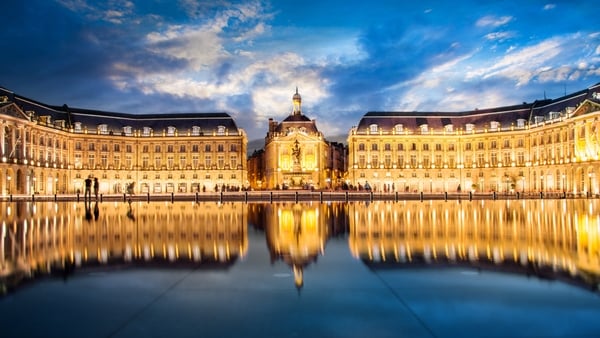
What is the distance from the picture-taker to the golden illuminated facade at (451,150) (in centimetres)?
9381

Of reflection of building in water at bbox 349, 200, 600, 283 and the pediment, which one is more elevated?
the pediment

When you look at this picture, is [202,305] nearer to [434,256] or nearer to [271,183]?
[434,256]

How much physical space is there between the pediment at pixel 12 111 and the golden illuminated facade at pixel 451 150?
185ft

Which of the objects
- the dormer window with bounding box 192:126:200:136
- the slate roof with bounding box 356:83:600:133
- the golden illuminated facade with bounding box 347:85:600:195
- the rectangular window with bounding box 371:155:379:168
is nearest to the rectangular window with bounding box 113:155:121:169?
the dormer window with bounding box 192:126:200:136

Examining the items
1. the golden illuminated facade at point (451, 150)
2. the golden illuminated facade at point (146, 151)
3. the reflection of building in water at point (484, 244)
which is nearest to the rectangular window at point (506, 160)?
the golden illuminated facade at point (451, 150)

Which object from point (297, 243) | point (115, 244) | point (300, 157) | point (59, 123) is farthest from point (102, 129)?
point (297, 243)

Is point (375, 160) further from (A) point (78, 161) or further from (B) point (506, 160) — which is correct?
(A) point (78, 161)

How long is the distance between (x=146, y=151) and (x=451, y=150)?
61.4 m

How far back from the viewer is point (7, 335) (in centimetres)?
588

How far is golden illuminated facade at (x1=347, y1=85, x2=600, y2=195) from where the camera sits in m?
93.8

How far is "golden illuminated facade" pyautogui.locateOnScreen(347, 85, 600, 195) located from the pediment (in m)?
56.5

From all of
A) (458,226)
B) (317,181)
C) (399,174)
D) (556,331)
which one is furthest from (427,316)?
(399,174)

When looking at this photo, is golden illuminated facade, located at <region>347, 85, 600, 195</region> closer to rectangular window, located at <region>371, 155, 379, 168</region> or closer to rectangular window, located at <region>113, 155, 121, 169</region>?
rectangular window, located at <region>371, 155, 379, 168</region>

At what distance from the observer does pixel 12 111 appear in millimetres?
72062
